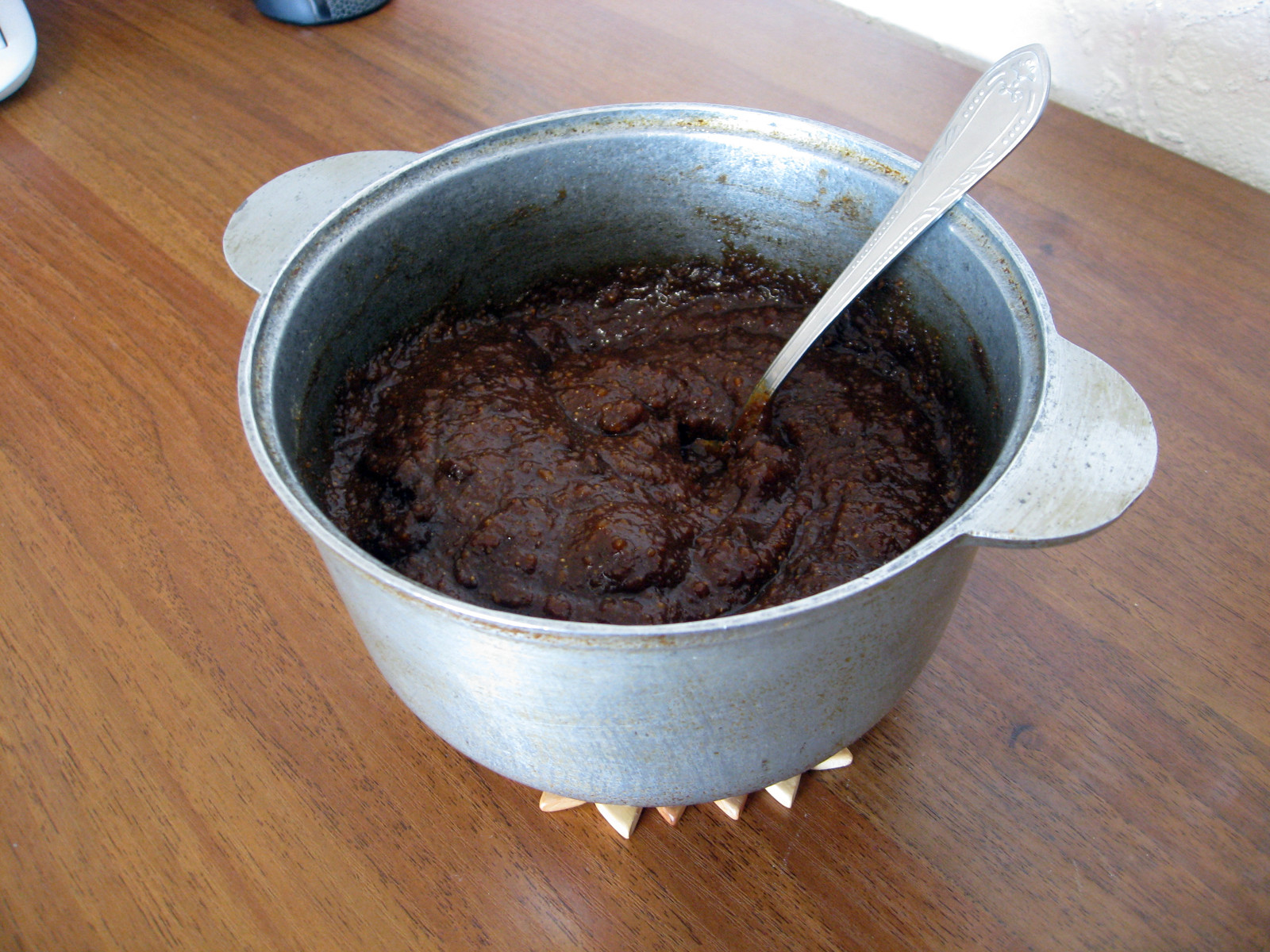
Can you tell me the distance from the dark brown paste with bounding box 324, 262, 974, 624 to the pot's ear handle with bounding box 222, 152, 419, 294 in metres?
0.16

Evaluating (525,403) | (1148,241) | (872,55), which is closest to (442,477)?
(525,403)

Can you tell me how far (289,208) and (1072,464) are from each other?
76 centimetres

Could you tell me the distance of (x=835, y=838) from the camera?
86 cm

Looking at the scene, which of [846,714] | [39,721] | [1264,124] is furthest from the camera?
[1264,124]

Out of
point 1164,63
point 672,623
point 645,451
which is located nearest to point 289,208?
point 645,451

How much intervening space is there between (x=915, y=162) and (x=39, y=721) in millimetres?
1071

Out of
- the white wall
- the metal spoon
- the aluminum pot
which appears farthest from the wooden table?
the metal spoon

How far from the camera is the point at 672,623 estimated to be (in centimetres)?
80

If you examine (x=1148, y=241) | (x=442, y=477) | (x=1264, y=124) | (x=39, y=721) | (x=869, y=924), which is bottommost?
(x=39, y=721)

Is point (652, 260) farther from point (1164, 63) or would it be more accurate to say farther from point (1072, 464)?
point (1164, 63)

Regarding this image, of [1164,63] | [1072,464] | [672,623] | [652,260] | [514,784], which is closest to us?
[1072,464]

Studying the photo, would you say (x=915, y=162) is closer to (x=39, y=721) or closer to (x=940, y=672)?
(x=940, y=672)

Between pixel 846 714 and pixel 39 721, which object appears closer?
pixel 846 714

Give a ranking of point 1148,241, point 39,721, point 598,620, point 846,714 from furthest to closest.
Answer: point 1148,241
point 39,721
point 598,620
point 846,714
